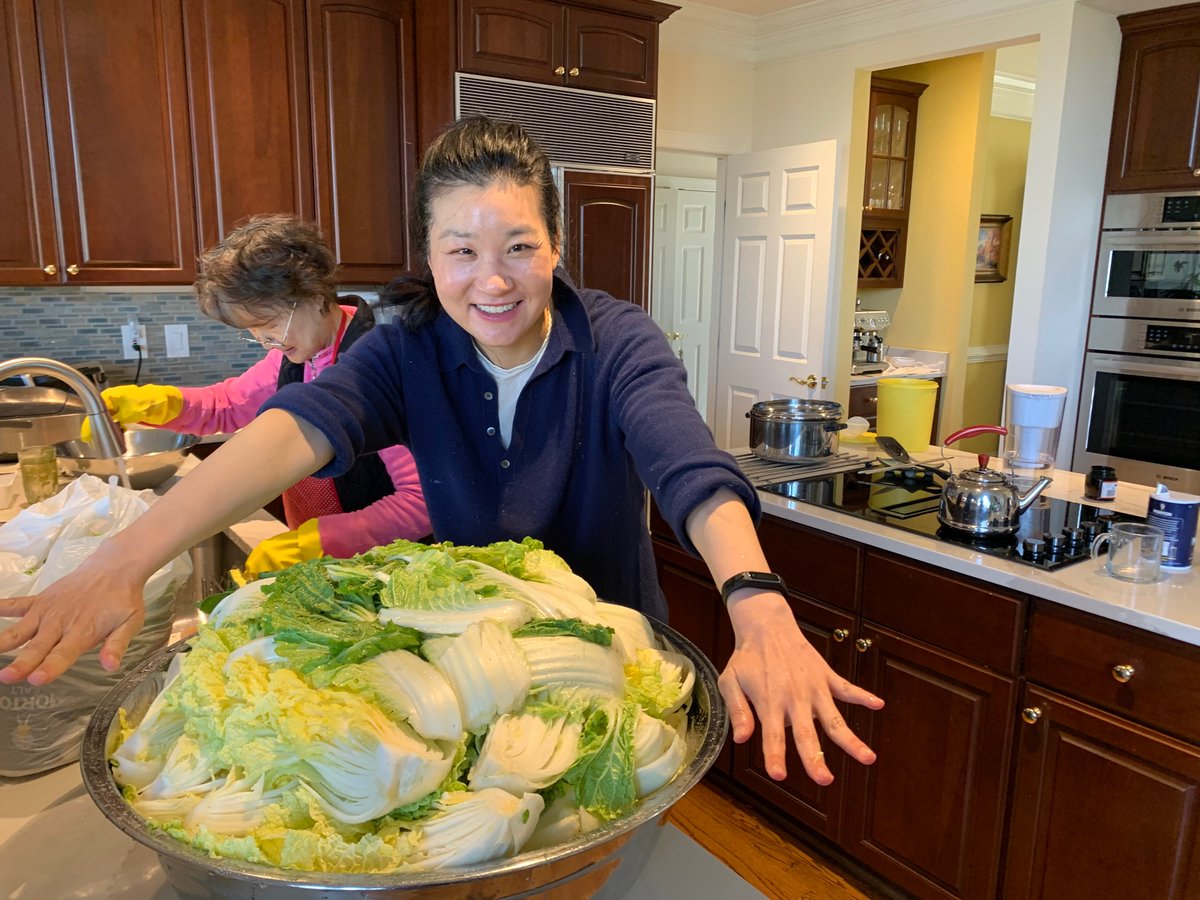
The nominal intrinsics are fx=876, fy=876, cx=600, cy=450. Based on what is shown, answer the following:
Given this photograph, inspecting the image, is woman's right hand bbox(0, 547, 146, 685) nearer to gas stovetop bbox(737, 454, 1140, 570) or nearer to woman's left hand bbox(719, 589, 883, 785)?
woman's left hand bbox(719, 589, 883, 785)

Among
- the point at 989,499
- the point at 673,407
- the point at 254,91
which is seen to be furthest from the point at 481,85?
the point at 673,407

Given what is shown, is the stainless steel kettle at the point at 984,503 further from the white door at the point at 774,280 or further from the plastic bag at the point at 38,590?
the white door at the point at 774,280

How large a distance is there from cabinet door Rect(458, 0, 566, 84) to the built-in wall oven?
253 cm

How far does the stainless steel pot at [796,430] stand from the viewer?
2.71 m

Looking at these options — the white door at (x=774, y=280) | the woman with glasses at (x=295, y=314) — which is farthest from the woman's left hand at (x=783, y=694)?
the white door at (x=774, y=280)

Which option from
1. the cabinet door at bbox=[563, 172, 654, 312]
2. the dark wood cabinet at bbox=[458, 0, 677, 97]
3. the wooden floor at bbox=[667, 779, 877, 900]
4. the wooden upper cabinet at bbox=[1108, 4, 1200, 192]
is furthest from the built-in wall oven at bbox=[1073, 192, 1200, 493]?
the wooden floor at bbox=[667, 779, 877, 900]

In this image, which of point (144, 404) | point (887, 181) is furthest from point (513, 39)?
point (887, 181)

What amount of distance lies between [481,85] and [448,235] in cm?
252

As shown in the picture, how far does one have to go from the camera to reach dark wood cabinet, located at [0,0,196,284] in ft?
9.46

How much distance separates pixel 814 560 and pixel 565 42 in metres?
2.42

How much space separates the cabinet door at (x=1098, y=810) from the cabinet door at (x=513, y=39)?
286 centimetres

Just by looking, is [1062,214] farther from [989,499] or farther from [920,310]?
[989,499]

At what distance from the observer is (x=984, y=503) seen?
2037mm

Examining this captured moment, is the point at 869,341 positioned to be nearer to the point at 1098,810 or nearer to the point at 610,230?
the point at 610,230
